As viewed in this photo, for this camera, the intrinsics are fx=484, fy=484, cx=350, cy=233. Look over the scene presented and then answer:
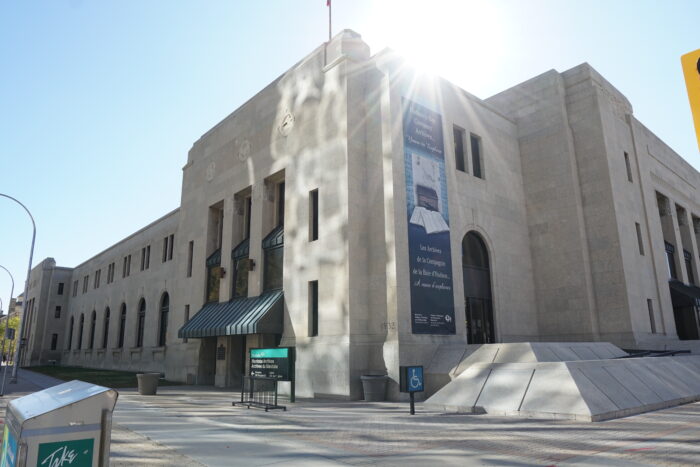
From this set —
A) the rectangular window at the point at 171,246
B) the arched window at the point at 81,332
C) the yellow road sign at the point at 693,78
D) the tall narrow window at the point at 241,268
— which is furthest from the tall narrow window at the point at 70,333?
the yellow road sign at the point at 693,78

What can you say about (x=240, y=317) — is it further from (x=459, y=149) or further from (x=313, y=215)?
(x=459, y=149)

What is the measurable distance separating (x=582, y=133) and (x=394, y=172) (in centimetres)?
1366

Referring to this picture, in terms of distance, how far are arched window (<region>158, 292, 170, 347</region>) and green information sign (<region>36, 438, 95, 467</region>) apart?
40.4m

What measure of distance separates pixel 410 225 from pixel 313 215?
4.95m

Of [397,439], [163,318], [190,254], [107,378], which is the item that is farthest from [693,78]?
[163,318]

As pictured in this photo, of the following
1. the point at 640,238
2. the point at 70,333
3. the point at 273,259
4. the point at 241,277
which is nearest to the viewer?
the point at 273,259

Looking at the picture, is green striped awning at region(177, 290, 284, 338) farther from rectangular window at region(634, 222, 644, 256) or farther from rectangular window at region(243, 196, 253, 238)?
rectangular window at region(634, 222, 644, 256)

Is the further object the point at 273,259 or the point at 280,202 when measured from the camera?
the point at 280,202

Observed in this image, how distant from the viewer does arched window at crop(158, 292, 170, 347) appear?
137 ft

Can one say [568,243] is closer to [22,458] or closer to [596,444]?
[596,444]

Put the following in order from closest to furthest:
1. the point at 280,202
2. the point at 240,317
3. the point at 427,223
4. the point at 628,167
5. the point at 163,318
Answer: the point at 427,223
the point at 240,317
the point at 280,202
the point at 628,167
the point at 163,318

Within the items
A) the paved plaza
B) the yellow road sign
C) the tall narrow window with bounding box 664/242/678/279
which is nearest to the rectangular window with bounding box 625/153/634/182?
A: the tall narrow window with bounding box 664/242/678/279

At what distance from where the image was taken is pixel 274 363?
54.2 ft

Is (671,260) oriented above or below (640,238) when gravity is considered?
below
